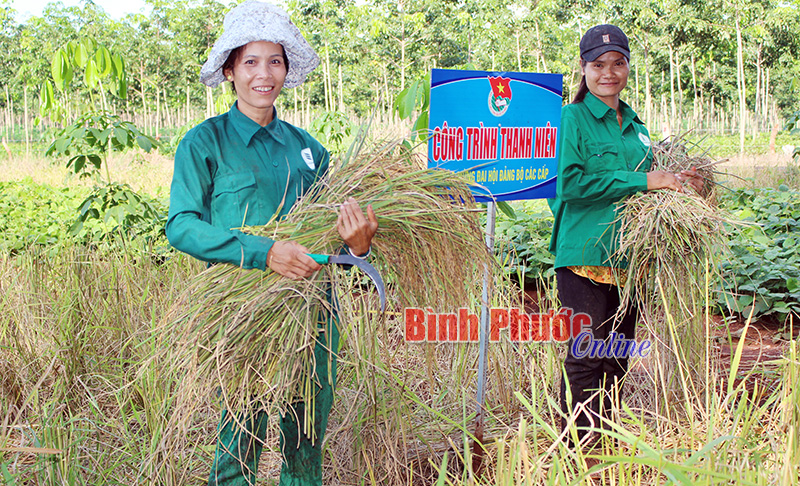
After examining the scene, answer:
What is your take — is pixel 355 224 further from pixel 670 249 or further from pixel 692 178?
pixel 692 178

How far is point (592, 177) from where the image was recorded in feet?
6.63

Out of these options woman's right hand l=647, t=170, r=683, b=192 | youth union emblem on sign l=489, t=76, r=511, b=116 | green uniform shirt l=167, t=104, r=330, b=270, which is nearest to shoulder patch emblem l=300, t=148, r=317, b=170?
green uniform shirt l=167, t=104, r=330, b=270

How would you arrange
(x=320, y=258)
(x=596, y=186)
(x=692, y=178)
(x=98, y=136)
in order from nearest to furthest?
(x=320, y=258) < (x=596, y=186) < (x=692, y=178) < (x=98, y=136)

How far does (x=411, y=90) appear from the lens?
8.72 feet

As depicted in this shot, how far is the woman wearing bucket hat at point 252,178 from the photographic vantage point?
57.1 inches

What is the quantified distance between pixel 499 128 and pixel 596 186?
1.20ft

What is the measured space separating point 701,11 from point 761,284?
16942 mm

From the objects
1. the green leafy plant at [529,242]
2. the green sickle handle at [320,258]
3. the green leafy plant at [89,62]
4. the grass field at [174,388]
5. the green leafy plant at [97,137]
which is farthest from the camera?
the green leafy plant at [529,242]

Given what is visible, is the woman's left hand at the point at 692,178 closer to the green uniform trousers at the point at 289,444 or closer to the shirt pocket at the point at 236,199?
the green uniform trousers at the point at 289,444

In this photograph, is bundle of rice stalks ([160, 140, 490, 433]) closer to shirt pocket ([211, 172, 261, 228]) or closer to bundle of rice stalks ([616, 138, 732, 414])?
shirt pocket ([211, 172, 261, 228])

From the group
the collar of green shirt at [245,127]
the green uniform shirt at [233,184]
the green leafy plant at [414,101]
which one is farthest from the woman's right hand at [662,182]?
the collar of green shirt at [245,127]

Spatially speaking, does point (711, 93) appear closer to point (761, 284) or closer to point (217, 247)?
point (761, 284)

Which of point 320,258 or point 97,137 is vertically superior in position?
point 97,137

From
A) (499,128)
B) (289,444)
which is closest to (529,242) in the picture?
(499,128)
